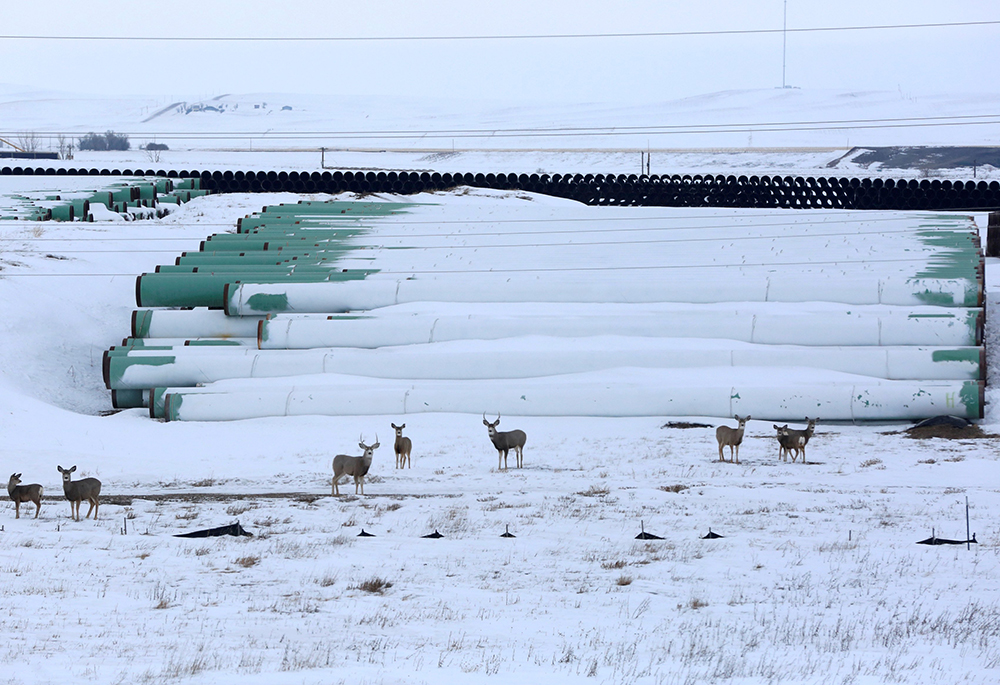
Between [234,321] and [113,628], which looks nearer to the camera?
[113,628]

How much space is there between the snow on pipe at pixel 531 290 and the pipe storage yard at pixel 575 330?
5 centimetres

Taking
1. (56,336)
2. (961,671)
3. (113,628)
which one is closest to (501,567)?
(113,628)

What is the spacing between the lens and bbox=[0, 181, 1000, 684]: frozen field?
8.30 metres

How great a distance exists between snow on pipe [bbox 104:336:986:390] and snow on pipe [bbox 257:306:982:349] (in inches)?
11.2

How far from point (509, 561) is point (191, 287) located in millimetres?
18916

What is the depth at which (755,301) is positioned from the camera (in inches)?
1034

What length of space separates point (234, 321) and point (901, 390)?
1627 centimetres

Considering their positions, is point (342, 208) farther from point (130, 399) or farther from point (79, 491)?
point (79, 491)

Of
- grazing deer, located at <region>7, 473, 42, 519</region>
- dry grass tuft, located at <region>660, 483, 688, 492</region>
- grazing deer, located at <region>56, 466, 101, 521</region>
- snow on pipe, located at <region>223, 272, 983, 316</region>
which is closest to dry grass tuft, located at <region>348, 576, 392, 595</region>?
grazing deer, located at <region>56, 466, 101, 521</region>

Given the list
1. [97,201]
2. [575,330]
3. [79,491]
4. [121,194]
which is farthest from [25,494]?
[121,194]

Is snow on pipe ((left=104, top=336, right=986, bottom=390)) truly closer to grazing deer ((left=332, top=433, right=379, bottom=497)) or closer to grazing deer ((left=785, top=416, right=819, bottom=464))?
grazing deer ((left=785, top=416, right=819, bottom=464))

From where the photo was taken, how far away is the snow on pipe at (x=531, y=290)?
26.4 meters

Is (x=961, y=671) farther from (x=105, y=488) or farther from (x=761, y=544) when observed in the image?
(x=105, y=488)

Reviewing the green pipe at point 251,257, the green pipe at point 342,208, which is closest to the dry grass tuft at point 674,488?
A: the green pipe at point 251,257
